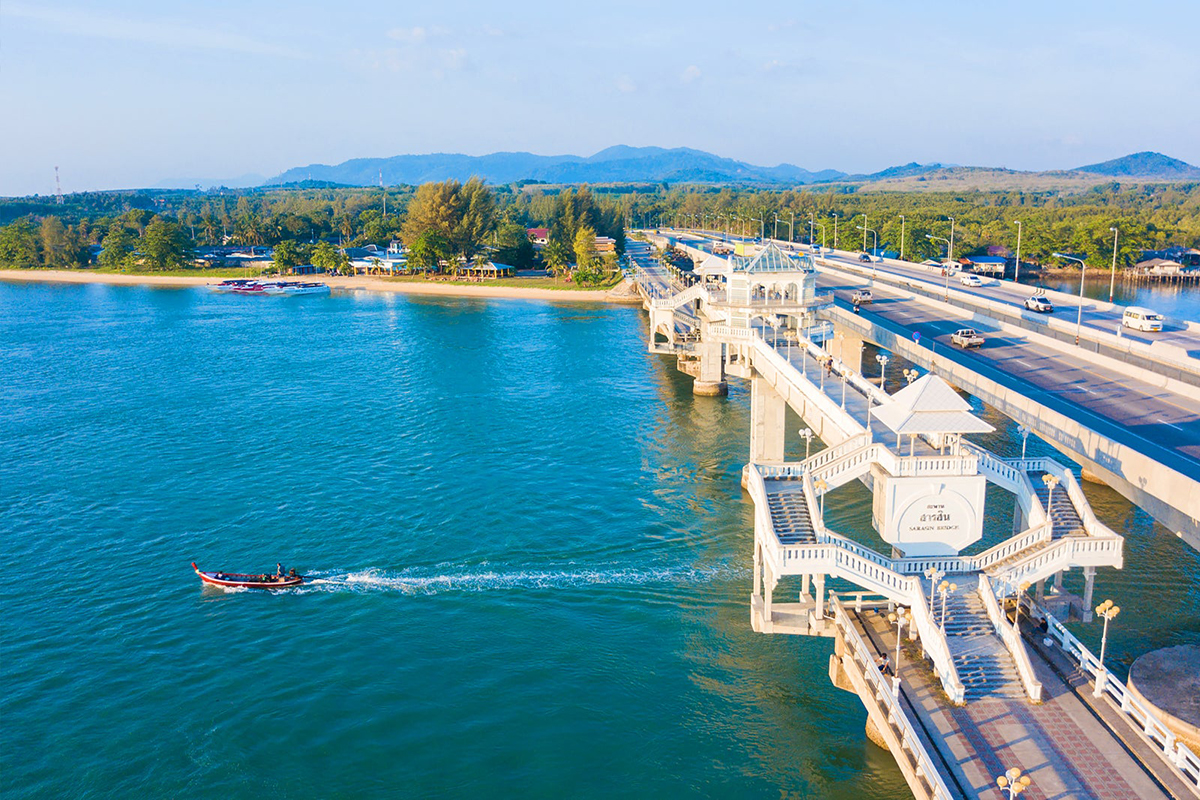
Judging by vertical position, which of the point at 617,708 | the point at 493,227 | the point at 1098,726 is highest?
the point at 493,227

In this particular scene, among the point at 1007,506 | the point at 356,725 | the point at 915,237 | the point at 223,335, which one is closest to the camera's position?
A: the point at 356,725

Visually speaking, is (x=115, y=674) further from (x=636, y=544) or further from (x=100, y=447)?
(x=100, y=447)

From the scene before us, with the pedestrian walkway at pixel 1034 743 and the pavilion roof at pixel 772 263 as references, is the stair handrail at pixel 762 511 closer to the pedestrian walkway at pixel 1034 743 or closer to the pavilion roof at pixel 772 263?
the pedestrian walkway at pixel 1034 743

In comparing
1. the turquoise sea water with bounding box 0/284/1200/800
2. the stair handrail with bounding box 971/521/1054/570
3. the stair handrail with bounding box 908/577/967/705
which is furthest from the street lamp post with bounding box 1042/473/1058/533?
the turquoise sea water with bounding box 0/284/1200/800

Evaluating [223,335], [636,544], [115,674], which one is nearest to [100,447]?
[115,674]

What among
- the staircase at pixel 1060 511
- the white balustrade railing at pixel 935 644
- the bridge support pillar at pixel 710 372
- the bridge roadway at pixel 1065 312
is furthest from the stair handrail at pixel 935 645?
the bridge support pillar at pixel 710 372

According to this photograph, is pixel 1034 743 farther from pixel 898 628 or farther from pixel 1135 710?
pixel 898 628

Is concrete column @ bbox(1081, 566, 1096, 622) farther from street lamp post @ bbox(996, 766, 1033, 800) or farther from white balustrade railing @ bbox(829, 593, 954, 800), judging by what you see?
street lamp post @ bbox(996, 766, 1033, 800)

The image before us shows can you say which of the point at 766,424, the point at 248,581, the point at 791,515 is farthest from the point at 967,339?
the point at 248,581
